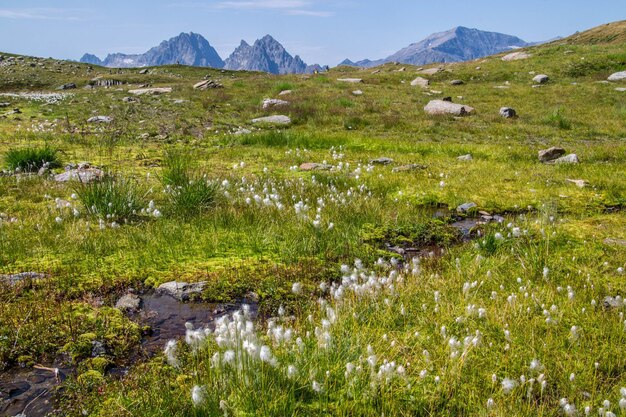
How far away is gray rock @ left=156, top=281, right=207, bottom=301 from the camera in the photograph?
579 centimetres

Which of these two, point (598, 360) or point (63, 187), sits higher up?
point (63, 187)

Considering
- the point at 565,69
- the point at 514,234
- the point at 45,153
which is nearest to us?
the point at 514,234

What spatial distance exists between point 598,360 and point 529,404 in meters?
1.28

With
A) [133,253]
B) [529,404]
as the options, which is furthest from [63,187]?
[529,404]

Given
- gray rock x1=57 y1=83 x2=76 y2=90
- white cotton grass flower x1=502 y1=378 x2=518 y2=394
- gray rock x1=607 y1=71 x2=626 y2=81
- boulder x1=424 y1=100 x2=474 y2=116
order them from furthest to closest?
gray rock x1=57 y1=83 x2=76 y2=90
gray rock x1=607 y1=71 x2=626 y2=81
boulder x1=424 y1=100 x2=474 y2=116
white cotton grass flower x1=502 y1=378 x2=518 y2=394

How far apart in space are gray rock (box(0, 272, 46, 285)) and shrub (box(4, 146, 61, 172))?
6.39 meters

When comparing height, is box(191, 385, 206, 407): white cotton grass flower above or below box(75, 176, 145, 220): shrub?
below

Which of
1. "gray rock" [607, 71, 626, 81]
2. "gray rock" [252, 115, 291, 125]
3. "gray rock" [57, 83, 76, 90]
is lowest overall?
"gray rock" [252, 115, 291, 125]

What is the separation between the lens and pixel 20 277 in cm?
571

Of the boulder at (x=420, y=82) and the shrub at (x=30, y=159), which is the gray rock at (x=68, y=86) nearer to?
the boulder at (x=420, y=82)

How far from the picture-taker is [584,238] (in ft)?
25.9

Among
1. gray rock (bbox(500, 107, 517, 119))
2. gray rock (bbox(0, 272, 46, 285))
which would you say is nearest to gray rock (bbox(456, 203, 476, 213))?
gray rock (bbox(0, 272, 46, 285))

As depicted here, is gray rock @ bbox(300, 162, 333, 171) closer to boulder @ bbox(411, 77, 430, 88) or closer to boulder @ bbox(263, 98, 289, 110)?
boulder @ bbox(263, 98, 289, 110)

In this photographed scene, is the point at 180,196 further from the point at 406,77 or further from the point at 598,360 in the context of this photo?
the point at 406,77
